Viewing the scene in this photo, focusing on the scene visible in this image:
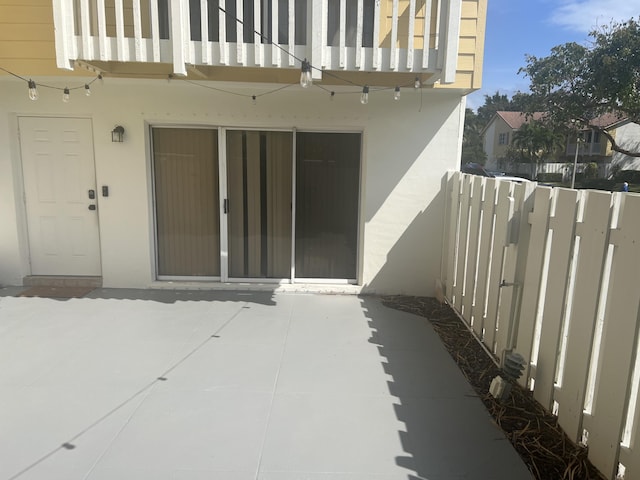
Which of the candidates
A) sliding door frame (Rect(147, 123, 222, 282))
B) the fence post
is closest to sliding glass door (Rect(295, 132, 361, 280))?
sliding door frame (Rect(147, 123, 222, 282))

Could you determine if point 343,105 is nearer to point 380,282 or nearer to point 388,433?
point 380,282

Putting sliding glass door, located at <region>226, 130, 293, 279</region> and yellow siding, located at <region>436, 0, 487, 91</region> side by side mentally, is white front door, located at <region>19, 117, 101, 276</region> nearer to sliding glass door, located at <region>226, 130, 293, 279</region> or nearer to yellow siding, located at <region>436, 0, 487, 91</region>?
sliding glass door, located at <region>226, 130, 293, 279</region>

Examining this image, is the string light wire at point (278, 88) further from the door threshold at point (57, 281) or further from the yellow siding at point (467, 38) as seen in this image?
the door threshold at point (57, 281)

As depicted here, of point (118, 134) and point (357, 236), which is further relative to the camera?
point (357, 236)

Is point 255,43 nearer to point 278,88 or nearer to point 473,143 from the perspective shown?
point 278,88

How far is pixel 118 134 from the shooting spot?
5172 millimetres

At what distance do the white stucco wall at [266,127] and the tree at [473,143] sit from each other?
38661mm

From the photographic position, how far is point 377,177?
5.30 m

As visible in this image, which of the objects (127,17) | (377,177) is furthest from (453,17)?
(127,17)

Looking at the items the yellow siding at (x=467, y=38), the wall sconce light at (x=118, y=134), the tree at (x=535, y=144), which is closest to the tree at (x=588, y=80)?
the tree at (x=535, y=144)

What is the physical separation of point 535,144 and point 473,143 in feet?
56.9

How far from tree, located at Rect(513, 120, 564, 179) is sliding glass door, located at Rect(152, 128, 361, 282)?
106 feet

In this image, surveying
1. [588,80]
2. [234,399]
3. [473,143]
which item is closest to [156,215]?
[234,399]

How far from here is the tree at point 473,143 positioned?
46.9m
